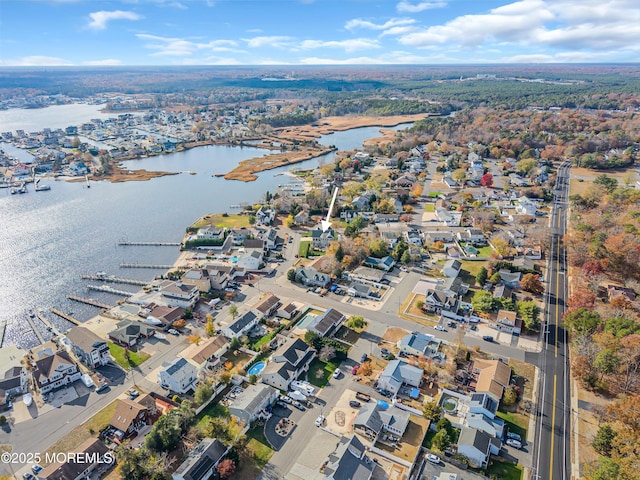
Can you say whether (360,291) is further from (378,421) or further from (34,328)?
(34,328)

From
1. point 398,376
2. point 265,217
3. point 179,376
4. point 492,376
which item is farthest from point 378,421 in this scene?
point 265,217

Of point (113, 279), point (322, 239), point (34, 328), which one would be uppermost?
point (322, 239)

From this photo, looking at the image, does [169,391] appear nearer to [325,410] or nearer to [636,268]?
[325,410]

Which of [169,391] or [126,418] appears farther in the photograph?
[169,391]

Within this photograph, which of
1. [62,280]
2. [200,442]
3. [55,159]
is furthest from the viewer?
[55,159]

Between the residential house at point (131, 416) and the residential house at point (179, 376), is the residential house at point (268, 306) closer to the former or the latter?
the residential house at point (179, 376)

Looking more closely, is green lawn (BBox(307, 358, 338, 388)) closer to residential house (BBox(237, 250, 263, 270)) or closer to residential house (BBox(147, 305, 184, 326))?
residential house (BBox(147, 305, 184, 326))

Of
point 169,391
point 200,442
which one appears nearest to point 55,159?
point 169,391

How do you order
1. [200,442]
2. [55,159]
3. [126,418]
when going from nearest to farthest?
[200,442] → [126,418] → [55,159]
